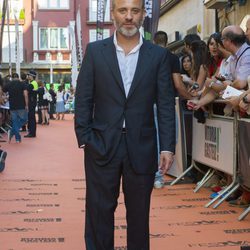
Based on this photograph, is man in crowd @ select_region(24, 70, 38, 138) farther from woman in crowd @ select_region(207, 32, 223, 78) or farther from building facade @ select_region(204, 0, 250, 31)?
woman in crowd @ select_region(207, 32, 223, 78)

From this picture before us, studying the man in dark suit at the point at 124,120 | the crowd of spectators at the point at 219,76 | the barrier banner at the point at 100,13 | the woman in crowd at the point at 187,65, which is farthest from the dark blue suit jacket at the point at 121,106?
the barrier banner at the point at 100,13

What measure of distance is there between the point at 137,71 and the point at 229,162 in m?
3.11

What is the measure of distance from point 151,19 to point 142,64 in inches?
305

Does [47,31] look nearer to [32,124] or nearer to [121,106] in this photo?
[32,124]

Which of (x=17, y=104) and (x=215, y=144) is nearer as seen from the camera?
(x=215, y=144)

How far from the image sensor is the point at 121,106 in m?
3.68

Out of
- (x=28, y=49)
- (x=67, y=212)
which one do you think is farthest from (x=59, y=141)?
(x=28, y=49)

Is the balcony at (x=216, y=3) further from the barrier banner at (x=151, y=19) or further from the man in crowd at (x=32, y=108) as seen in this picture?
the man in crowd at (x=32, y=108)

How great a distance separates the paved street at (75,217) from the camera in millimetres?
4941

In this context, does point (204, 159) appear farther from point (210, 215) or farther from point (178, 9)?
point (178, 9)

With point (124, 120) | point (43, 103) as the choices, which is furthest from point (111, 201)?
point (43, 103)

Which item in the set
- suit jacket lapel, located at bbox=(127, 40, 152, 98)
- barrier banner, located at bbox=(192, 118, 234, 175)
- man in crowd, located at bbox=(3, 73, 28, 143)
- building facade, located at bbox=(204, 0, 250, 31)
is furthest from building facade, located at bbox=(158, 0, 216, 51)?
suit jacket lapel, located at bbox=(127, 40, 152, 98)

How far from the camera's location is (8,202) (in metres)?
6.85

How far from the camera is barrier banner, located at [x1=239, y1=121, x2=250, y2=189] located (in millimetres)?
5829
